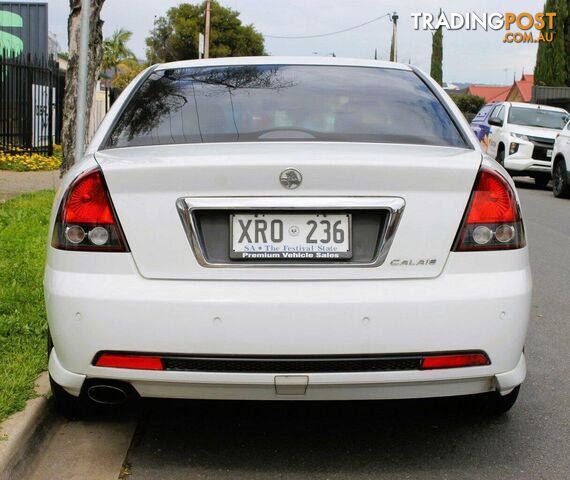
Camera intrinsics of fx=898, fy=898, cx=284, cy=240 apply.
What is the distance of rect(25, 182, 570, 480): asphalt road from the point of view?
11.4 feet

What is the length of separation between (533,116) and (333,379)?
1802 centimetres

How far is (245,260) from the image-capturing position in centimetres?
317

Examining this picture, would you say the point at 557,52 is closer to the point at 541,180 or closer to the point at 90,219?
the point at 541,180

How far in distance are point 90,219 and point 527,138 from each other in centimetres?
1679

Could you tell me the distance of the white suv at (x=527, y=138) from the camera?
18797mm

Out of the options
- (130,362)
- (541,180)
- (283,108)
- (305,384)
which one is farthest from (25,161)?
(305,384)

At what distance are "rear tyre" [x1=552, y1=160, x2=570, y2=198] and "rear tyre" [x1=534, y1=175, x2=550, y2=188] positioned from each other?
2908 millimetres

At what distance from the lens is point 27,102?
61.0ft

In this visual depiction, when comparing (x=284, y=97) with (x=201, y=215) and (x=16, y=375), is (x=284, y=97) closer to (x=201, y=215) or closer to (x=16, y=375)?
(x=201, y=215)

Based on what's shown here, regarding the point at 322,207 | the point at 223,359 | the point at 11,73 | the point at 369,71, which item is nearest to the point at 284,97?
the point at 369,71

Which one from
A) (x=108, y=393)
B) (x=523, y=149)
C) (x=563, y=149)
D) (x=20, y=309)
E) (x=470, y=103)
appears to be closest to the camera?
(x=108, y=393)

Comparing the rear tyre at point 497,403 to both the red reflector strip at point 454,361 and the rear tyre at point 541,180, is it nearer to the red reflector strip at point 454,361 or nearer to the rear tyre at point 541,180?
the red reflector strip at point 454,361

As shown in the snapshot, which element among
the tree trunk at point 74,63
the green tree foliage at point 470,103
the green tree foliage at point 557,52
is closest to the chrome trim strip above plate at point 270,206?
the tree trunk at point 74,63

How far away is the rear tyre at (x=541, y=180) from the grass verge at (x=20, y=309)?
13435mm
